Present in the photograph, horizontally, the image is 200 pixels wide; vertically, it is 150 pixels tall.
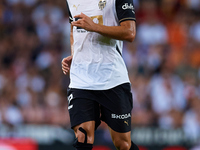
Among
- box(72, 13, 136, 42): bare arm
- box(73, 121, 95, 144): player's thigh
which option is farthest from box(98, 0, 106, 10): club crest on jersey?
box(73, 121, 95, 144): player's thigh

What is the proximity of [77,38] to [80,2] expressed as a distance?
0.39 m

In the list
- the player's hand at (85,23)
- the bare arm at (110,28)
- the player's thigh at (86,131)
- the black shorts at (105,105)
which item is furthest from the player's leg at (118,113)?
the player's hand at (85,23)

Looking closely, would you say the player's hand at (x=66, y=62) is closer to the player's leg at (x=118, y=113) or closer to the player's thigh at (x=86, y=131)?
the player's leg at (x=118, y=113)

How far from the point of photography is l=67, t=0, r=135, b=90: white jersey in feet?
12.8

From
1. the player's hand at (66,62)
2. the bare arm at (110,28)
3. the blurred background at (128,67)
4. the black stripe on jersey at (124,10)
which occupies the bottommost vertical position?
the blurred background at (128,67)

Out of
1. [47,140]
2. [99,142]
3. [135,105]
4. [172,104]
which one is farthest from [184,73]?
[47,140]

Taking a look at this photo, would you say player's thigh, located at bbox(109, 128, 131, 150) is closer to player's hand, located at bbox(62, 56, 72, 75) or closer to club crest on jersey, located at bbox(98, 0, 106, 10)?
player's hand, located at bbox(62, 56, 72, 75)

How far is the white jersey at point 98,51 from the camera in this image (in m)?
3.90

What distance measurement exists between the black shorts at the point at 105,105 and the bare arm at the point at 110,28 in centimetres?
56

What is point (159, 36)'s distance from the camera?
10.0 metres

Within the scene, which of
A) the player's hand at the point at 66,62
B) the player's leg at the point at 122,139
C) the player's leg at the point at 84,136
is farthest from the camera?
the player's hand at the point at 66,62

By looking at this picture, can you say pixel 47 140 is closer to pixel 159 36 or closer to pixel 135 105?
pixel 135 105

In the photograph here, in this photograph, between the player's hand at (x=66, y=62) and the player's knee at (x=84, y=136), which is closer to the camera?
the player's knee at (x=84, y=136)

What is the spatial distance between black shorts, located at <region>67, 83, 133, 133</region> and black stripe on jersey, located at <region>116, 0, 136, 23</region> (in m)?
0.72
